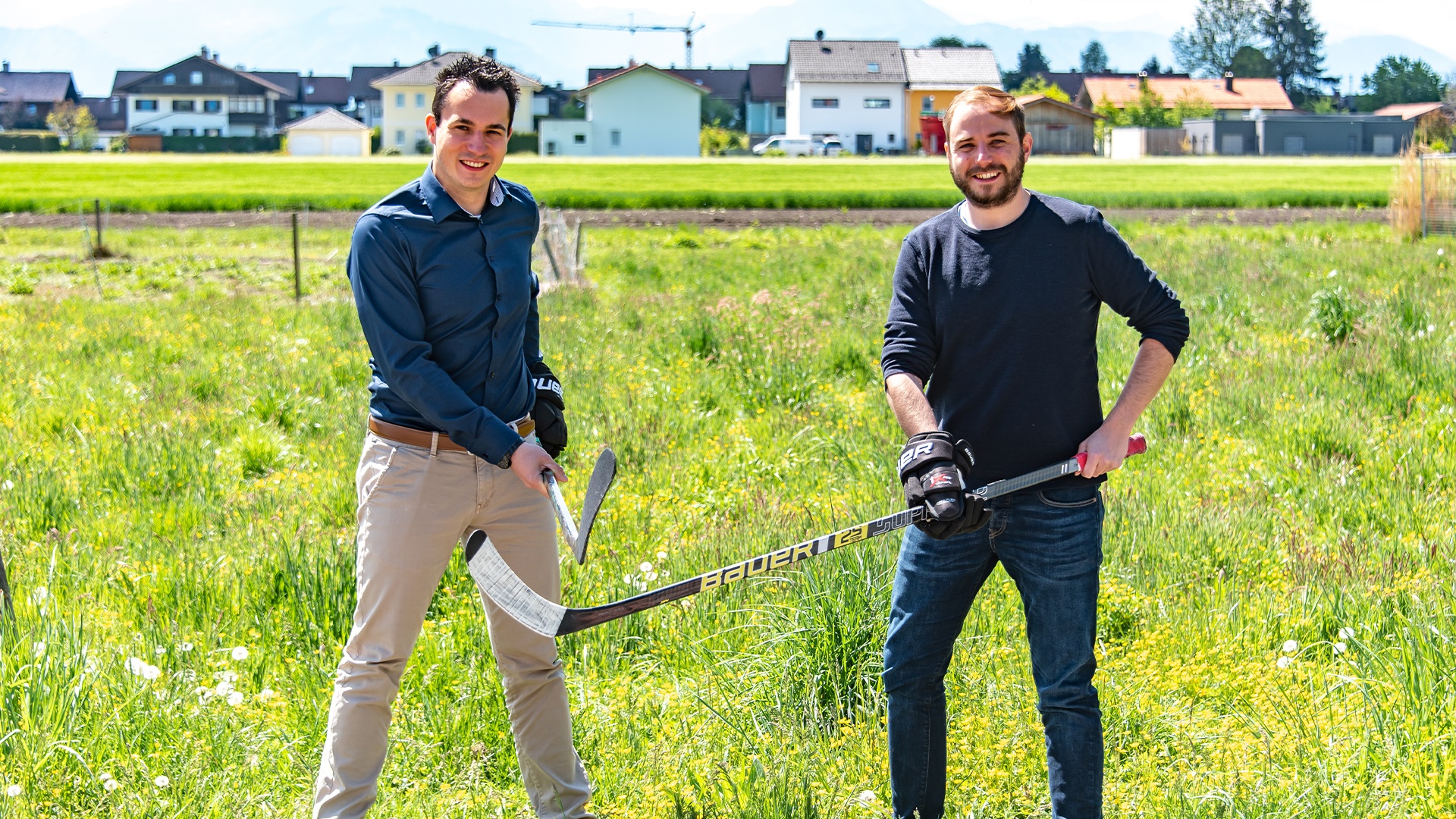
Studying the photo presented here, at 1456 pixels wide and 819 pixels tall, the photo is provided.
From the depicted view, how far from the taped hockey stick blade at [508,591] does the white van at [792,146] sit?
8008cm

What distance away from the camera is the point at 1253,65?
500 ft

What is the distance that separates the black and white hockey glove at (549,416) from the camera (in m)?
→ 3.63

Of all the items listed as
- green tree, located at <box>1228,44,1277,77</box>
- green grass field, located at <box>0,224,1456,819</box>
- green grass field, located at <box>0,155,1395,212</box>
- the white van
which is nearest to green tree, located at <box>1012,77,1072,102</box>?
the white van

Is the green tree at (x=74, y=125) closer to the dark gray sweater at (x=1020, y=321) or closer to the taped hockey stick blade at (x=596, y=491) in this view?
the taped hockey stick blade at (x=596, y=491)

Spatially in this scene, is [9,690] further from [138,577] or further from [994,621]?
[994,621]

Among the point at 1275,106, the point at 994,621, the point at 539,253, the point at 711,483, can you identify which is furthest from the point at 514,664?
the point at 1275,106

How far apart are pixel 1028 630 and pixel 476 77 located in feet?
6.70

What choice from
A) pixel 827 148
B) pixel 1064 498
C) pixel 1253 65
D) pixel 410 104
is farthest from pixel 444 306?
pixel 1253 65

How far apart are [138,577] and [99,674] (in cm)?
117

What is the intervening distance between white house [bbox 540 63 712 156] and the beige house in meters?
4.18

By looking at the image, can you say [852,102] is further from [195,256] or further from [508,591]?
[508,591]

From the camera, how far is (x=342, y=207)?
37.1m

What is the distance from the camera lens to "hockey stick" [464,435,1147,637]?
3049 mm

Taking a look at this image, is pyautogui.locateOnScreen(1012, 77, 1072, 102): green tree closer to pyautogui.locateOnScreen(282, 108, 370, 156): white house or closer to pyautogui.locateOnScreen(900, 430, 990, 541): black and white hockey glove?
pyautogui.locateOnScreen(282, 108, 370, 156): white house
